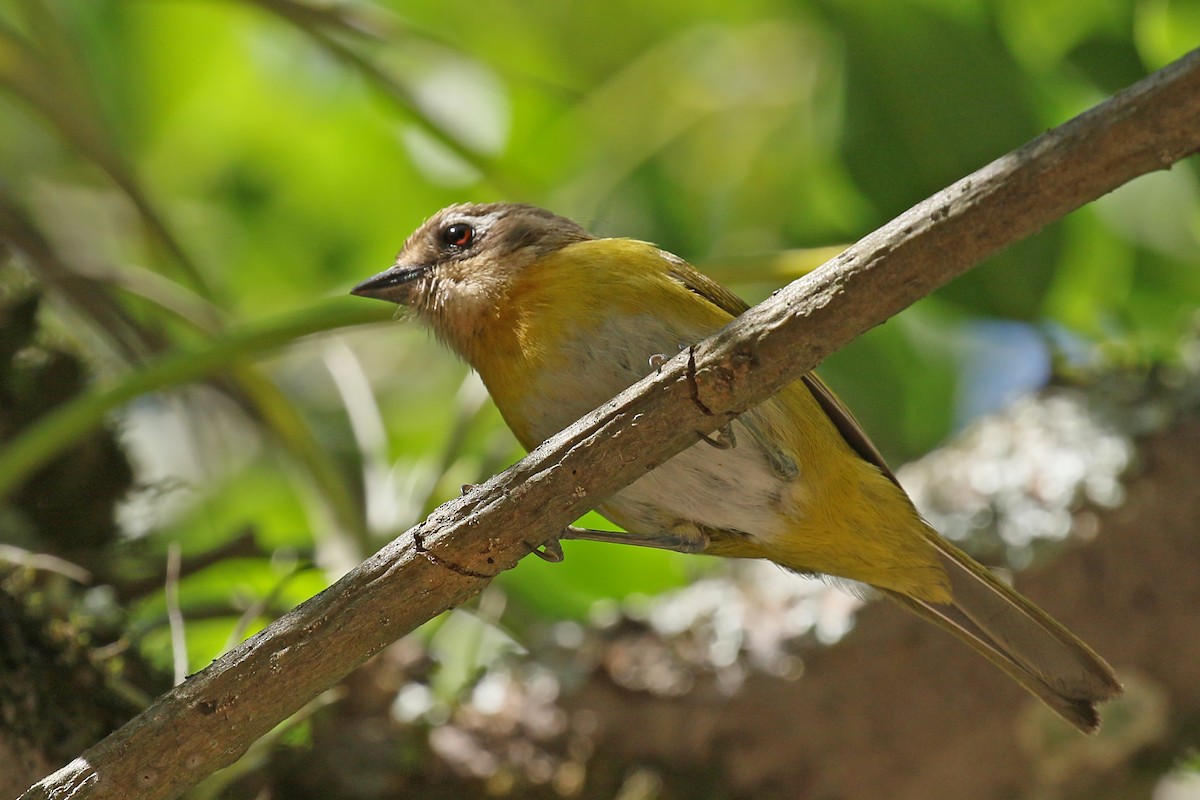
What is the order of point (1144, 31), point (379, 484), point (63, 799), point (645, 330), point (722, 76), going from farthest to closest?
point (722, 76)
point (1144, 31)
point (379, 484)
point (645, 330)
point (63, 799)

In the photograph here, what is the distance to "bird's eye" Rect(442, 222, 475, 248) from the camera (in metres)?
3.72

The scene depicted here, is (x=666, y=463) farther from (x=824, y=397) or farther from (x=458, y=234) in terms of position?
(x=458, y=234)

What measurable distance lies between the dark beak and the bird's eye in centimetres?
14

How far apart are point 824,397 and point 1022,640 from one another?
85 cm

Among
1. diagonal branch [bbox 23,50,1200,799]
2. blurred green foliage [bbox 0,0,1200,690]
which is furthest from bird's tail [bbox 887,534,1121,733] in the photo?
diagonal branch [bbox 23,50,1200,799]

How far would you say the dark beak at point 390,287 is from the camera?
11.9 ft

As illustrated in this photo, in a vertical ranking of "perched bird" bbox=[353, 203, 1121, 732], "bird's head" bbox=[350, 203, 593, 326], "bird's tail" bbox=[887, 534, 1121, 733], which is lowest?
"bird's tail" bbox=[887, 534, 1121, 733]

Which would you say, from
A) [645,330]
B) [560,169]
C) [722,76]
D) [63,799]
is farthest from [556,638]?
[722,76]

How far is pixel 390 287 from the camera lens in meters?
3.63

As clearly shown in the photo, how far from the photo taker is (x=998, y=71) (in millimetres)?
4227

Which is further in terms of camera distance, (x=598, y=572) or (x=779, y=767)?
(x=598, y=572)

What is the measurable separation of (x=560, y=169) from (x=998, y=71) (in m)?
2.05

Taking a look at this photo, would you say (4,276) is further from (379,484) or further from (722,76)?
(722,76)

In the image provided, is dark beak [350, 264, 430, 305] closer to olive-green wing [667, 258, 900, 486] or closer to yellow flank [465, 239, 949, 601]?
yellow flank [465, 239, 949, 601]
